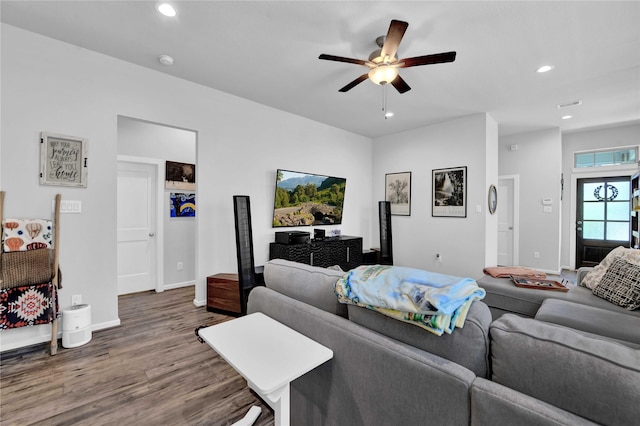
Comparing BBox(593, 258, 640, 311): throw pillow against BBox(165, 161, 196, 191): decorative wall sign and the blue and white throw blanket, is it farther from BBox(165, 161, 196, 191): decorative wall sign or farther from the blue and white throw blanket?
BBox(165, 161, 196, 191): decorative wall sign

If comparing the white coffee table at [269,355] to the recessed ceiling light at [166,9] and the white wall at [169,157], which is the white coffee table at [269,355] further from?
the white wall at [169,157]

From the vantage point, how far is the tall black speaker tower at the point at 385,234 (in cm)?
515

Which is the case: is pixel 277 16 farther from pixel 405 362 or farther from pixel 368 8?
pixel 405 362

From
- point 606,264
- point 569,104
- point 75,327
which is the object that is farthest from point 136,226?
point 569,104

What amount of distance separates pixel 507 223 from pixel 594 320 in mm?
4539

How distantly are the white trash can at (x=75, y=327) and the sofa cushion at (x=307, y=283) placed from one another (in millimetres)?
2003

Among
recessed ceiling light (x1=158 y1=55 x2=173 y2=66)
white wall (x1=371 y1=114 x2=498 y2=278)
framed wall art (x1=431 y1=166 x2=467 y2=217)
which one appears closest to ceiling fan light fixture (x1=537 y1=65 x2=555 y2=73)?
white wall (x1=371 y1=114 x2=498 y2=278)

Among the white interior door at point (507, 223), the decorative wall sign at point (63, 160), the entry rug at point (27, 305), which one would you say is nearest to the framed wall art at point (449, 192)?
the white interior door at point (507, 223)

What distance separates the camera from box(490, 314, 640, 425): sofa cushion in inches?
27.5

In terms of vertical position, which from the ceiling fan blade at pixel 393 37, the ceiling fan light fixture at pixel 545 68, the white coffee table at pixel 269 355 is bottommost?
the white coffee table at pixel 269 355

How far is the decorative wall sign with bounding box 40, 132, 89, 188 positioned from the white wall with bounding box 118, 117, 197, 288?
1421 millimetres

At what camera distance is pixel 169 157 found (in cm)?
436

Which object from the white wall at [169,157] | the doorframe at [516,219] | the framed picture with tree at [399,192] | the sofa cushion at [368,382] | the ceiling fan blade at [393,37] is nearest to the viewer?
the sofa cushion at [368,382]

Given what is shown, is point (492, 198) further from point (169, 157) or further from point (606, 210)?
point (169, 157)
